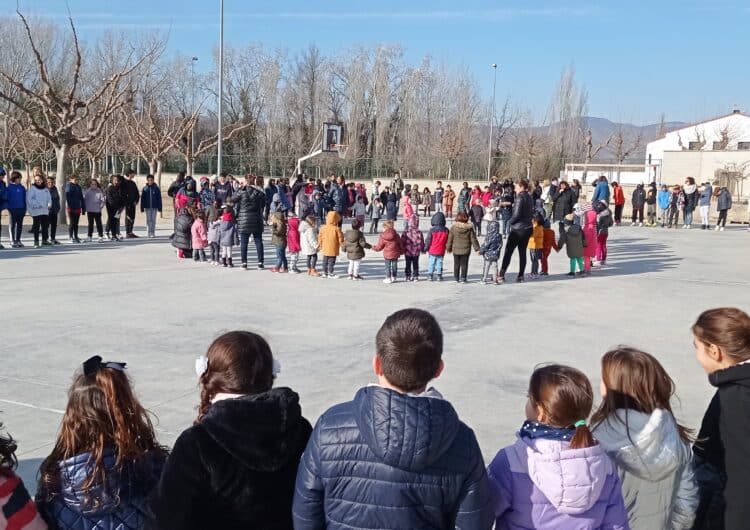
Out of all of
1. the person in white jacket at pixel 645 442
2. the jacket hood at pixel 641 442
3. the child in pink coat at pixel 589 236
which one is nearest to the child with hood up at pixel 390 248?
the child in pink coat at pixel 589 236

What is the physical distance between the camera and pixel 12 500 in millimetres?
2334

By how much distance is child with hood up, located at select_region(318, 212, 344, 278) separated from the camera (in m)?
13.6

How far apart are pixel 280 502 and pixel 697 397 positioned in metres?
5.35

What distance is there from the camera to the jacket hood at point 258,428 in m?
2.37

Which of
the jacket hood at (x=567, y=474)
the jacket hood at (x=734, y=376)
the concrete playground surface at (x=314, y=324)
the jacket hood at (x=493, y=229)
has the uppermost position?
the jacket hood at (x=493, y=229)

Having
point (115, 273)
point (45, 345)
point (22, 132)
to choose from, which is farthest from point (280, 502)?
point (22, 132)

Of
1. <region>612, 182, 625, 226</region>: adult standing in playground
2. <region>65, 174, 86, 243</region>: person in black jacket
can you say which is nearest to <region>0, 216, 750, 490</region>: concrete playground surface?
<region>65, 174, 86, 243</region>: person in black jacket

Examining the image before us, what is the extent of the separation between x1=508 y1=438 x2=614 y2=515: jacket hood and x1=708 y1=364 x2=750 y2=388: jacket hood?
78 cm

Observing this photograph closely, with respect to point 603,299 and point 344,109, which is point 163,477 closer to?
point 603,299

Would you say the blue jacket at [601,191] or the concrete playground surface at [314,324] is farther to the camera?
the blue jacket at [601,191]

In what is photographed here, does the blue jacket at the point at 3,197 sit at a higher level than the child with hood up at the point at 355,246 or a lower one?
higher

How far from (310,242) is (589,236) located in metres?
5.50

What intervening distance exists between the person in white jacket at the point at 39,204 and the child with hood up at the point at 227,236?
15.0ft

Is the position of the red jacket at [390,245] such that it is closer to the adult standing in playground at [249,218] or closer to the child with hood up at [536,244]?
the adult standing in playground at [249,218]
